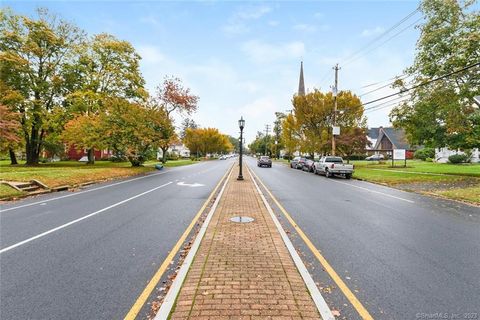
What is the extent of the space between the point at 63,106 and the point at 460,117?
4365cm

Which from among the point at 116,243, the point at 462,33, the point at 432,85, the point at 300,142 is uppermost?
the point at 462,33

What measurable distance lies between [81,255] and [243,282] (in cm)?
332

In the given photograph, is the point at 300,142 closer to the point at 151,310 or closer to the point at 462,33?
the point at 462,33

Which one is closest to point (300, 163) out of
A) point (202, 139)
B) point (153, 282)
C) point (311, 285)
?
point (311, 285)

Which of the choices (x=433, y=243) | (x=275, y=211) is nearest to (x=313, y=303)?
(x=433, y=243)

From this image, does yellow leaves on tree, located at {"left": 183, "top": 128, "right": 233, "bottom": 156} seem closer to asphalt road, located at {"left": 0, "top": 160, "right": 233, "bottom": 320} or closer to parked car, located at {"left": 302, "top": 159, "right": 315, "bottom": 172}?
parked car, located at {"left": 302, "top": 159, "right": 315, "bottom": 172}

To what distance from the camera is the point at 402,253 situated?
609cm

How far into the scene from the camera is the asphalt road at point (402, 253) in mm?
4062

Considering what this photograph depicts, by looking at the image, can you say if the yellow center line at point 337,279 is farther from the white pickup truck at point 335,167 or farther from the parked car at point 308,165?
the parked car at point 308,165

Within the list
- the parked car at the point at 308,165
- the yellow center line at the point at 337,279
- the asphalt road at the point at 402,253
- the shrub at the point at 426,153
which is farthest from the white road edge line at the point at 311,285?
the shrub at the point at 426,153

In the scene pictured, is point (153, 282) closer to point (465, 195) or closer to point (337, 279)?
point (337, 279)

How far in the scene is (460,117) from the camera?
76.3 ft

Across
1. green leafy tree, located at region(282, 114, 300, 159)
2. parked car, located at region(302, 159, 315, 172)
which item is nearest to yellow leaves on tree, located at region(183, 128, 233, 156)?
green leafy tree, located at region(282, 114, 300, 159)

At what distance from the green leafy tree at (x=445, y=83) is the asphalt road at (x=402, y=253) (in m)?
15.0
